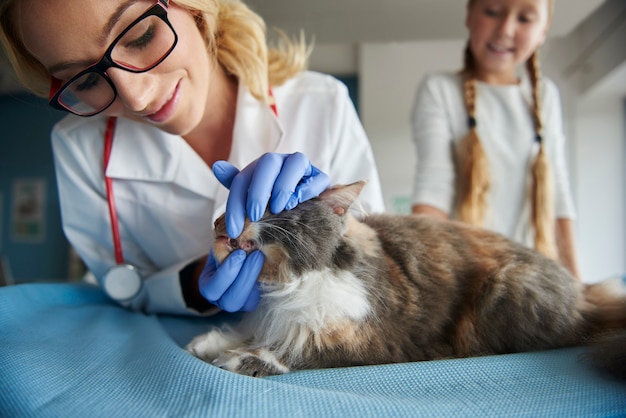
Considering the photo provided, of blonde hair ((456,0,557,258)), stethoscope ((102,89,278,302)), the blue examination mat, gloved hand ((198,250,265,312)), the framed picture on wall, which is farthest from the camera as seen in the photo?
the framed picture on wall

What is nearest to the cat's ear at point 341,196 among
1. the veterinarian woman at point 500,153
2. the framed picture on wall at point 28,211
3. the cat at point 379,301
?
the cat at point 379,301

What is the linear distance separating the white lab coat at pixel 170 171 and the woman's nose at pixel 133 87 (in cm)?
26

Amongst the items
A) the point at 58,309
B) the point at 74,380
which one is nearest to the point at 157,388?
the point at 74,380

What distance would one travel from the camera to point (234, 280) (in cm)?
85

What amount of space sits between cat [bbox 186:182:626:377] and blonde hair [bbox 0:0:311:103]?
0.51 meters

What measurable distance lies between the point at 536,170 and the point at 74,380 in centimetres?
135

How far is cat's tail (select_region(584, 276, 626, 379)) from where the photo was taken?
2.34 ft

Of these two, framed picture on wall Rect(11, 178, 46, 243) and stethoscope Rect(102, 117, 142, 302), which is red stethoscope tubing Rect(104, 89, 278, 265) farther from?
framed picture on wall Rect(11, 178, 46, 243)

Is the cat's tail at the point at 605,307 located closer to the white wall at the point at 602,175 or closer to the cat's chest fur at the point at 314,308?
the white wall at the point at 602,175

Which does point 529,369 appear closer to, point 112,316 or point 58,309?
point 112,316

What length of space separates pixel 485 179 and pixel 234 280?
90 centimetres

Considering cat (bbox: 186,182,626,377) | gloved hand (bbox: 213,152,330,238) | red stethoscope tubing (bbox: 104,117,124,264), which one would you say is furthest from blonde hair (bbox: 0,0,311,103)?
cat (bbox: 186,182,626,377)

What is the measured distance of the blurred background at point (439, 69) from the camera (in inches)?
46.5

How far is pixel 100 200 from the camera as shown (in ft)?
4.17
